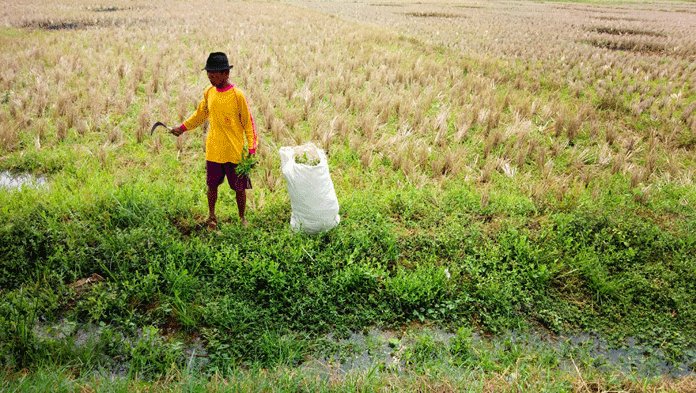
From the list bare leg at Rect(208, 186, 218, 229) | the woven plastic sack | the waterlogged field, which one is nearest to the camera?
the waterlogged field

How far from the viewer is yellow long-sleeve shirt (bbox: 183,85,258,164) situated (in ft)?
11.0

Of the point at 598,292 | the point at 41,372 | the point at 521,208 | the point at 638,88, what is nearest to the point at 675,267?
the point at 598,292

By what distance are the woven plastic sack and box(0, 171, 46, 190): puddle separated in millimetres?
2942

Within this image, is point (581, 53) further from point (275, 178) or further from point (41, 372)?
point (41, 372)

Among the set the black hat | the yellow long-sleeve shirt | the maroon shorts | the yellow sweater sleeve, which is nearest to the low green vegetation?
the maroon shorts

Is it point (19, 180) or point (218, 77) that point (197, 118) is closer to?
point (218, 77)

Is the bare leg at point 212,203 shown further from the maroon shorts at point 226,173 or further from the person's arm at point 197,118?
the person's arm at point 197,118

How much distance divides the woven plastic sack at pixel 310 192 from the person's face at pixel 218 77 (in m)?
0.74

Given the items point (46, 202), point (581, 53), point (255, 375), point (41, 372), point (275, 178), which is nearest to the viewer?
point (41, 372)

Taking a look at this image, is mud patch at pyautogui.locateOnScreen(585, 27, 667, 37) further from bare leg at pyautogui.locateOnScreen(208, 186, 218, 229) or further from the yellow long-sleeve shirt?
bare leg at pyautogui.locateOnScreen(208, 186, 218, 229)

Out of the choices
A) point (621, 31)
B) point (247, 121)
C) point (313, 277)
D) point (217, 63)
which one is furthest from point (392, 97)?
point (621, 31)

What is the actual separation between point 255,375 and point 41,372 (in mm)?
1177

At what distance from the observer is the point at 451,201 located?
4.39 m

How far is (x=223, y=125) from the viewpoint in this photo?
3.39 metres
